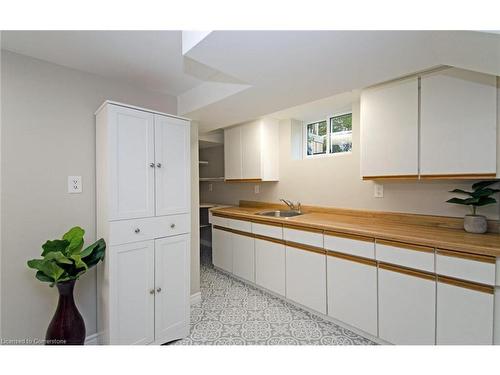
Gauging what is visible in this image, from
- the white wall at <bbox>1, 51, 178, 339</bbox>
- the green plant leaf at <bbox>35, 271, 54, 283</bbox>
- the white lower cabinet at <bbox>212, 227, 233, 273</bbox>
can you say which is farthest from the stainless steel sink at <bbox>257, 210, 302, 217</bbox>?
the green plant leaf at <bbox>35, 271, 54, 283</bbox>

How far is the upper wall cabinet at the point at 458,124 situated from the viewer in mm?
1521

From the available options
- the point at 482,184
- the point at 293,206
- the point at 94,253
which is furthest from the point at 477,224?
the point at 94,253

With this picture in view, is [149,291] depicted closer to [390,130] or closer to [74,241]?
[74,241]

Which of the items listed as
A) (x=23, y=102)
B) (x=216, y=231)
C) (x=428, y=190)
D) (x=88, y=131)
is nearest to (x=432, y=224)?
(x=428, y=190)

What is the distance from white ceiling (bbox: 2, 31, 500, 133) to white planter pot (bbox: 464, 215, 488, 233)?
1024 millimetres

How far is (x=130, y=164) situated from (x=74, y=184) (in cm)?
49

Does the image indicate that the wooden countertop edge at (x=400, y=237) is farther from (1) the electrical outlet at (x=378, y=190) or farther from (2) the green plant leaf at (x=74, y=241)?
(2) the green plant leaf at (x=74, y=241)

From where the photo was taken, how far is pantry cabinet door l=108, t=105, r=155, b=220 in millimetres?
1519

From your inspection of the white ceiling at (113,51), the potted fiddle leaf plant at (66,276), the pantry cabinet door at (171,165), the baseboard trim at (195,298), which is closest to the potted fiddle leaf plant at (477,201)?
the pantry cabinet door at (171,165)

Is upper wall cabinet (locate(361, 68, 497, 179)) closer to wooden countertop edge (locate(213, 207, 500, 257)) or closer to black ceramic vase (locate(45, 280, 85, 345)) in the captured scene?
wooden countertop edge (locate(213, 207, 500, 257))

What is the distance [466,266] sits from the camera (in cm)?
136

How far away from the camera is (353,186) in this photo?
2.54 m

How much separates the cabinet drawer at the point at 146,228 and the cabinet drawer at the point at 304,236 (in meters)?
1.00
